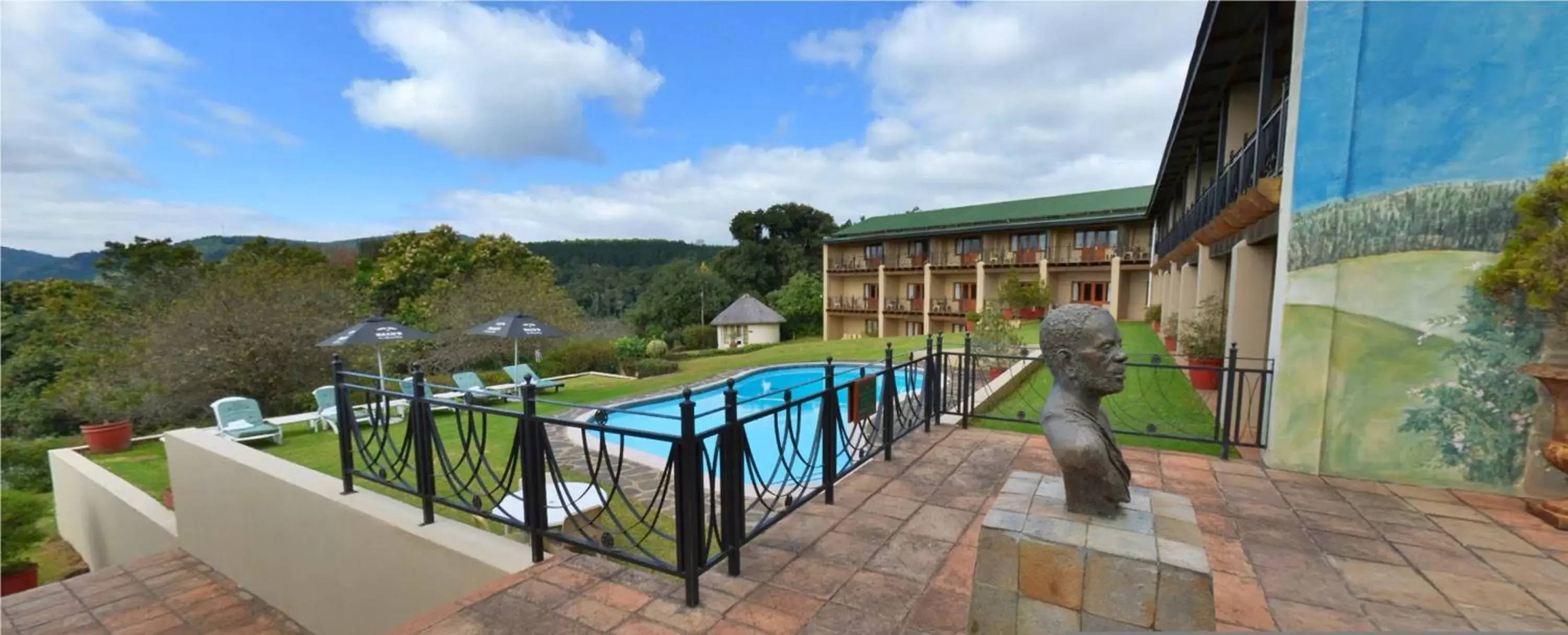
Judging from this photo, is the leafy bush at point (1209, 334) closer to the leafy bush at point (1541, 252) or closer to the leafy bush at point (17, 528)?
the leafy bush at point (1541, 252)

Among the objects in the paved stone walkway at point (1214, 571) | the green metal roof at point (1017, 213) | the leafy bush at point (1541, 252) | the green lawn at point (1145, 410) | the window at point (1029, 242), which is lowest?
the green lawn at point (1145, 410)

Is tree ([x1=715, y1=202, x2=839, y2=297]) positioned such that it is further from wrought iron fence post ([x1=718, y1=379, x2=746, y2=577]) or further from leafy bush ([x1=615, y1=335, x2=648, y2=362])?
wrought iron fence post ([x1=718, y1=379, x2=746, y2=577])

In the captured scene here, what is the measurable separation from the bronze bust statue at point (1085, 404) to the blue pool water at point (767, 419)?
1.51m

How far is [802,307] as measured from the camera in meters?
32.4

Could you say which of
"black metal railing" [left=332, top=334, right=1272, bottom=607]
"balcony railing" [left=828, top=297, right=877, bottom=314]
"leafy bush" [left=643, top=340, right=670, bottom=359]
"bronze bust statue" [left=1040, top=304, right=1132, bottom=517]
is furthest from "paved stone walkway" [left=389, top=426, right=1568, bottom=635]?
"balcony railing" [left=828, top=297, right=877, bottom=314]

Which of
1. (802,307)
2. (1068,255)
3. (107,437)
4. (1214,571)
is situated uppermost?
(1068,255)

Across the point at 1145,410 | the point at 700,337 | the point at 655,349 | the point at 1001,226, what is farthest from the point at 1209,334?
the point at 700,337

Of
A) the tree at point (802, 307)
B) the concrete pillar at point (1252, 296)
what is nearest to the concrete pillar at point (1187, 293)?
the concrete pillar at point (1252, 296)

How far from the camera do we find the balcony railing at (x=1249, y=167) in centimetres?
497

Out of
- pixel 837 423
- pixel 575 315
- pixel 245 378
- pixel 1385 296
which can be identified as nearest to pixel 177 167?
pixel 245 378

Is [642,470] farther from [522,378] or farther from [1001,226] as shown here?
[1001,226]

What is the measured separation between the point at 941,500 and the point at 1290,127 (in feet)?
13.6

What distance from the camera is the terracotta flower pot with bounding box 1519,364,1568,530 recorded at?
11.0 feet

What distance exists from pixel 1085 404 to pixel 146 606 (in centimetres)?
876
